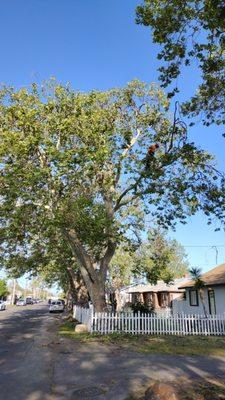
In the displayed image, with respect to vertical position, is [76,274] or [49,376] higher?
[76,274]

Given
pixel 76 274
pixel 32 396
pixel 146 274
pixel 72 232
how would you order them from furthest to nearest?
pixel 76 274
pixel 146 274
pixel 72 232
pixel 32 396

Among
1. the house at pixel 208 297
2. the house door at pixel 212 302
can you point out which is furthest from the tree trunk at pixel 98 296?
the house door at pixel 212 302

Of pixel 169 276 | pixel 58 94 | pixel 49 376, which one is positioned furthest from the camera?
pixel 169 276

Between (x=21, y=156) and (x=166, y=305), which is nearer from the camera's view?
(x=21, y=156)

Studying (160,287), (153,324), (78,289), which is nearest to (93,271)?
(153,324)

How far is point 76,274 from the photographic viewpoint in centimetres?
4072

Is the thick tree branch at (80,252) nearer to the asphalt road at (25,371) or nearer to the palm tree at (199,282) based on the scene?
the asphalt road at (25,371)

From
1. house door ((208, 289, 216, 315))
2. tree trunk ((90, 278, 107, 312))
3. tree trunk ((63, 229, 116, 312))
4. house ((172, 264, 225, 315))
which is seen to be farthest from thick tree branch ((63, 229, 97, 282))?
house door ((208, 289, 216, 315))

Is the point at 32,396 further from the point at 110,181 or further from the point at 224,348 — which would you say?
the point at 110,181

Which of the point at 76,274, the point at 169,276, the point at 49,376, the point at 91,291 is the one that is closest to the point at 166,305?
the point at 169,276

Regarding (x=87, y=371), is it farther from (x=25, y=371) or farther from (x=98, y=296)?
(x=98, y=296)

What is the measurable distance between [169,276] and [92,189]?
22834mm

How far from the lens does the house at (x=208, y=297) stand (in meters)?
30.2

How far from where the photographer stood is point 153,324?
2295cm
